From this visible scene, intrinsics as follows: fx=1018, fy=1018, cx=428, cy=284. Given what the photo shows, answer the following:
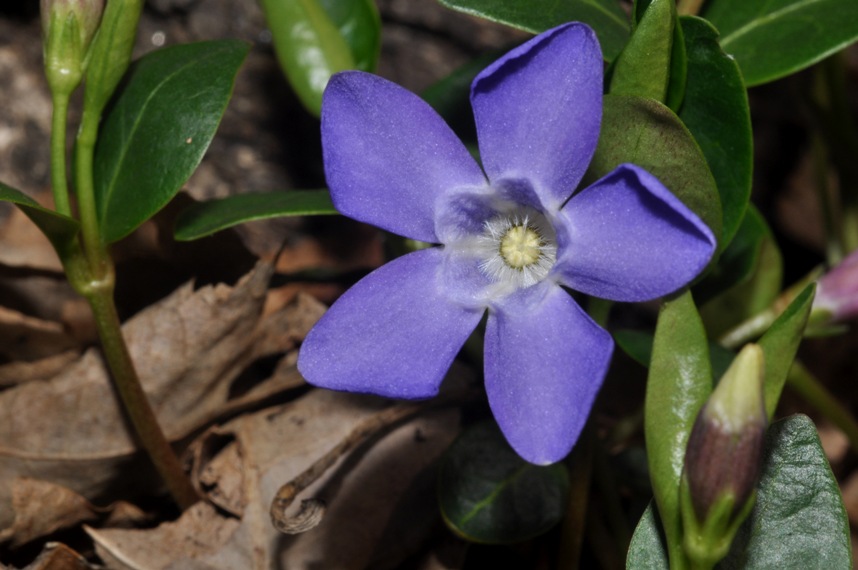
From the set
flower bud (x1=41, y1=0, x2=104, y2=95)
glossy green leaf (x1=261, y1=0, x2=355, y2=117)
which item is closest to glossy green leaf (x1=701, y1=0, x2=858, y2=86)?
glossy green leaf (x1=261, y1=0, x2=355, y2=117)

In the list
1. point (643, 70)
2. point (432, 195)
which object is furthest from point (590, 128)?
point (432, 195)

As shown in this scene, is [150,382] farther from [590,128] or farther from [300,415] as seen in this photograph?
[590,128]

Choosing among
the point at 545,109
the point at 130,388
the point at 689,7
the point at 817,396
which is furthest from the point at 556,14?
the point at 817,396

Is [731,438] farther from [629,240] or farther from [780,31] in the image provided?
[780,31]

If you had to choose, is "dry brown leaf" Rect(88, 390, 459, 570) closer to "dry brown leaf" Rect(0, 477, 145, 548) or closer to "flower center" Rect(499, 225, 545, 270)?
"dry brown leaf" Rect(0, 477, 145, 548)

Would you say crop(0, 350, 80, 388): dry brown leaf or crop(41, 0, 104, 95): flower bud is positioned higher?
crop(41, 0, 104, 95): flower bud
